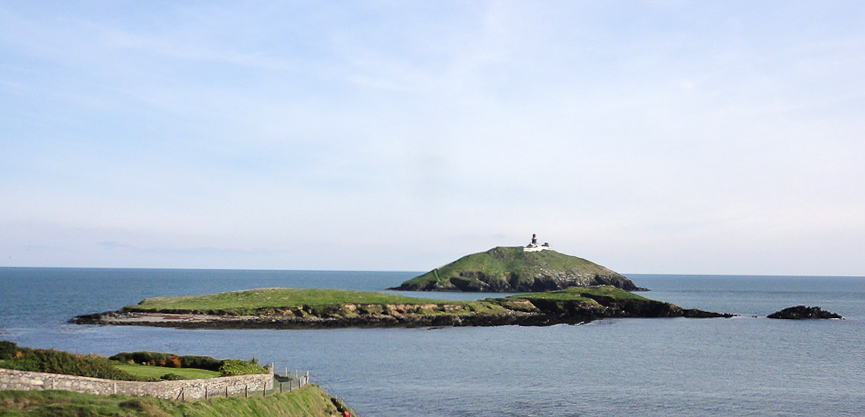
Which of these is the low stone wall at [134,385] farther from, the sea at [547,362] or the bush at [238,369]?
the sea at [547,362]

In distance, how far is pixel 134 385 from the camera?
31.1 meters

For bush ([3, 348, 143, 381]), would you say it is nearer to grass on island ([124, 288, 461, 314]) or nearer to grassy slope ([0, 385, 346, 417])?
grassy slope ([0, 385, 346, 417])

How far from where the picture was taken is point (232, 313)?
123312 millimetres

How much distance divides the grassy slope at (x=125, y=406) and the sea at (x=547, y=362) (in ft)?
55.4

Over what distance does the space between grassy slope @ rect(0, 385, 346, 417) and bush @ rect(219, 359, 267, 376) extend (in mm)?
3253

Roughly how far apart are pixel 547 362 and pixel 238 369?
48.6 m

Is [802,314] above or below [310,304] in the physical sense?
below

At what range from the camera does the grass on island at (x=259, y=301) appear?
126625 millimetres

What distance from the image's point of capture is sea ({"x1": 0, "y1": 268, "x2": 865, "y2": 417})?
5662cm

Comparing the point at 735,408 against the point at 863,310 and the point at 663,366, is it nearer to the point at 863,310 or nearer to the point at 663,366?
the point at 663,366

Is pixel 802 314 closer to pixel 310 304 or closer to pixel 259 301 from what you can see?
pixel 310 304

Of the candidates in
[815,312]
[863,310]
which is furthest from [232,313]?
[863,310]

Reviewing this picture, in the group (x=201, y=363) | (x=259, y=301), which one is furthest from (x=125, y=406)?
(x=259, y=301)

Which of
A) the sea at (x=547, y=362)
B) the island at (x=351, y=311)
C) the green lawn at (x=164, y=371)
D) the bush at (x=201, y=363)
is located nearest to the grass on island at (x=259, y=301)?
the island at (x=351, y=311)
